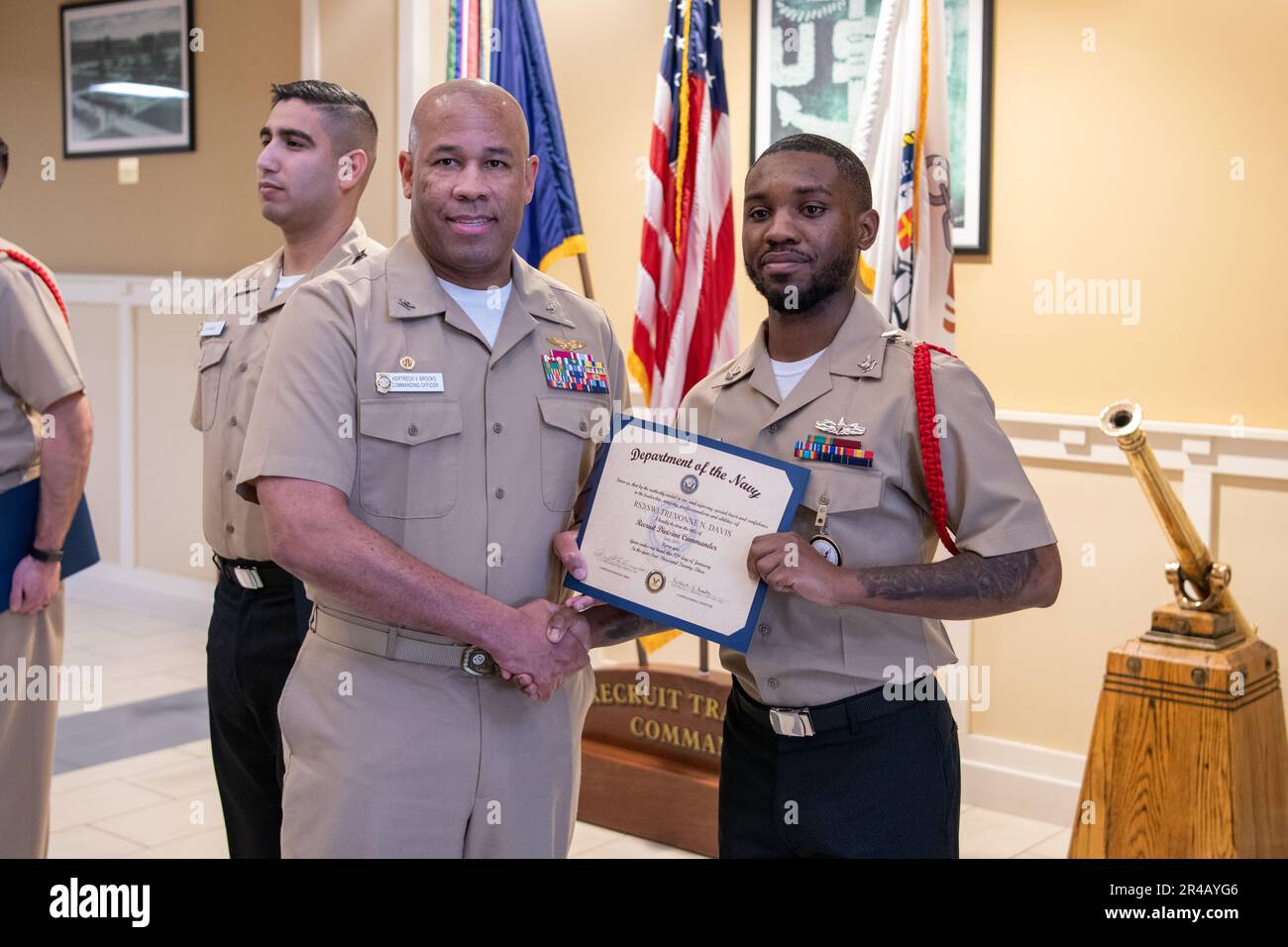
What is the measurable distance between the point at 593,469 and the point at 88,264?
5284 mm

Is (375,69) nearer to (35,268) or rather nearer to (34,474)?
(35,268)

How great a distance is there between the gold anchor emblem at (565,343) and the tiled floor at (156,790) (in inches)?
75.5

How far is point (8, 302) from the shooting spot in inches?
103

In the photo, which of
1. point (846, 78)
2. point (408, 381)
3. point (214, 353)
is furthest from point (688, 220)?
point (408, 381)

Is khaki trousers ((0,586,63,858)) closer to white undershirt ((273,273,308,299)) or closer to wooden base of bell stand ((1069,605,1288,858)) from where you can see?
white undershirt ((273,273,308,299))

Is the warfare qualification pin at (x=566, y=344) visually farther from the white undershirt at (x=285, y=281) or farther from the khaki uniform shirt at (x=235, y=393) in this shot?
the white undershirt at (x=285, y=281)

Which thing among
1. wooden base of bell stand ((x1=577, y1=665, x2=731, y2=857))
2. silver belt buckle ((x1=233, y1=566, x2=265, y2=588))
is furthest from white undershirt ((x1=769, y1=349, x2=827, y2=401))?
wooden base of bell stand ((x1=577, y1=665, x2=731, y2=857))

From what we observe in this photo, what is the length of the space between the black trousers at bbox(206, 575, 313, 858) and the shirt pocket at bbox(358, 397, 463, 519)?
754mm

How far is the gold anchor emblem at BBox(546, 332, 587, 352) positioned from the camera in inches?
75.7

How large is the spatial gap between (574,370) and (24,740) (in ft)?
4.90

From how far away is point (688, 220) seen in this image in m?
3.55

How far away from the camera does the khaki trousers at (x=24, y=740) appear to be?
2625 mm

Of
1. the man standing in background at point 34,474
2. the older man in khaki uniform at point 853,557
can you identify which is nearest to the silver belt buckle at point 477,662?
the older man in khaki uniform at point 853,557

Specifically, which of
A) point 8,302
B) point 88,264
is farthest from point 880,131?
point 88,264
